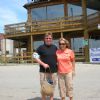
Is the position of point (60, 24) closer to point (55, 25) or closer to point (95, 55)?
point (55, 25)

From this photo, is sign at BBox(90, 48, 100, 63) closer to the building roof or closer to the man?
the building roof

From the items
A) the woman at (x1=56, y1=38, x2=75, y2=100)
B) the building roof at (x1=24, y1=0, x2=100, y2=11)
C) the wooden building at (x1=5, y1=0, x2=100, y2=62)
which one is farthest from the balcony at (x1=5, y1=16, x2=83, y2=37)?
the woman at (x1=56, y1=38, x2=75, y2=100)

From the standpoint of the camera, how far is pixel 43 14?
126ft

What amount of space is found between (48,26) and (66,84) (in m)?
26.1

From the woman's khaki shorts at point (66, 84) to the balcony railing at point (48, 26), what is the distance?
77.2 ft

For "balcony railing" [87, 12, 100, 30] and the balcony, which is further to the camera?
the balcony

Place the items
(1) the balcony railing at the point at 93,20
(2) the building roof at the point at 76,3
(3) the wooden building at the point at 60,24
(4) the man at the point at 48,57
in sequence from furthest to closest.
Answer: (2) the building roof at the point at 76,3
(3) the wooden building at the point at 60,24
(1) the balcony railing at the point at 93,20
(4) the man at the point at 48,57

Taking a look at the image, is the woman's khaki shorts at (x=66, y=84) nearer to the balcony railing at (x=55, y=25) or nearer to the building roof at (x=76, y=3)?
the balcony railing at (x=55, y=25)

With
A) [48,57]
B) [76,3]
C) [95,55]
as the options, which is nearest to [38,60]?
[48,57]

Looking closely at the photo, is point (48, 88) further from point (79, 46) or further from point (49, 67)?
point (79, 46)

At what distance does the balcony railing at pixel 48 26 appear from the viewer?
33281 millimetres

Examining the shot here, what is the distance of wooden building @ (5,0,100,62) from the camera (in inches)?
1270

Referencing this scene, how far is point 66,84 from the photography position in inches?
363

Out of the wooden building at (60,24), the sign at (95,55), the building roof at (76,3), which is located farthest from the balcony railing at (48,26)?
the sign at (95,55)
